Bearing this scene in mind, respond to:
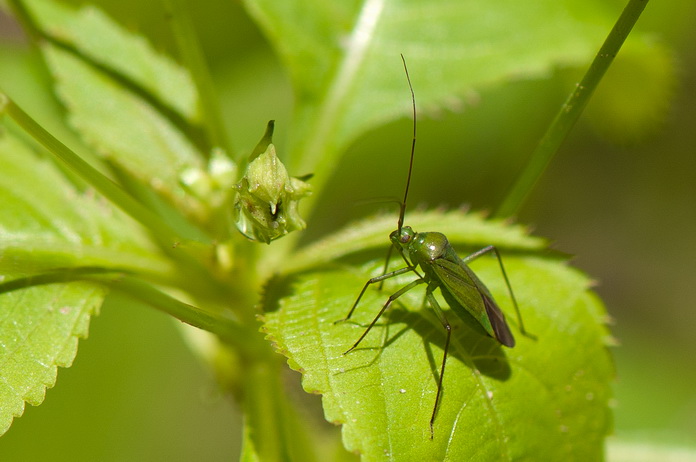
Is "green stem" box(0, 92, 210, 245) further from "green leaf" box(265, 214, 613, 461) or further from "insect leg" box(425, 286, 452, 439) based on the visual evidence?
"insect leg" box(425, 286, 452, 439)

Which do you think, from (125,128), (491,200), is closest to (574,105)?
(125,128)

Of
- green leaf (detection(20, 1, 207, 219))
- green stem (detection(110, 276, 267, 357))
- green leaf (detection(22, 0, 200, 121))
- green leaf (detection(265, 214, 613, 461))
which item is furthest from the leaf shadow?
green leaf (detection(22, 0, 200, 121))

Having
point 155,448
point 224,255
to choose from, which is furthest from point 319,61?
point 155,448

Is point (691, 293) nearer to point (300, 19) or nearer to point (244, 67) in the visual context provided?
point (244, 67)

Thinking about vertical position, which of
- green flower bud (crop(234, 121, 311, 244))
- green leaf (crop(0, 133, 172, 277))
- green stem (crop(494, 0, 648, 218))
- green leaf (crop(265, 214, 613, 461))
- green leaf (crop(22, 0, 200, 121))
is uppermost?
green leaf (crop(22, 0, 200, 121))

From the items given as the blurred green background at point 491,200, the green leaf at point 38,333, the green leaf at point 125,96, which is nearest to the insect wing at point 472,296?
the green leaf at point 125,96

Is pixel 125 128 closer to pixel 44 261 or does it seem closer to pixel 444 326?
pixel 44 261
